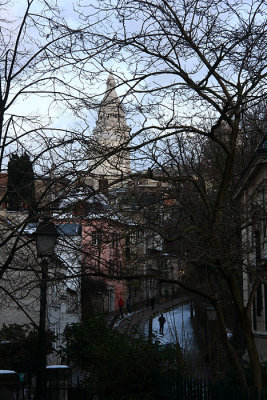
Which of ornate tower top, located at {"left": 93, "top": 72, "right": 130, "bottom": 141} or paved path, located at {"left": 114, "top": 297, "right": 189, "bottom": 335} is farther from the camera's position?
paved path, located at {"left": 114, "top": 297, "right": 189, "bottom": 335}

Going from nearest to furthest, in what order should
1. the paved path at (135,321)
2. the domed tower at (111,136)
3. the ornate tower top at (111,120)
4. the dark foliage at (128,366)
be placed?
the domed tower at (111,136) → the ornate tower top at (111,120) → the dark foliage at (128,366) → the paved path at (135,321)

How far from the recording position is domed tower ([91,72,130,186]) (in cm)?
843

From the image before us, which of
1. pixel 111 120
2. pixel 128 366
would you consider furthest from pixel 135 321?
pixel 111 120

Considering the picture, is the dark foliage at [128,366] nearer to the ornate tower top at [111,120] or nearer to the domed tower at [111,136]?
the domed tower at [111,136]

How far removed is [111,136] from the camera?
9.01 metres

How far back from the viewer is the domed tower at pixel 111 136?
8430 millimetres

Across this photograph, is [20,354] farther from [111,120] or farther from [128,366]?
[111,120]

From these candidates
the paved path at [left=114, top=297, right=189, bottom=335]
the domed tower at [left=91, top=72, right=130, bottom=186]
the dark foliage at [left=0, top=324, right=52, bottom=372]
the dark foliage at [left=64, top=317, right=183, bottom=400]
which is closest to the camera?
the domed tower at [left=91, top=72, right=130, bottom=186]

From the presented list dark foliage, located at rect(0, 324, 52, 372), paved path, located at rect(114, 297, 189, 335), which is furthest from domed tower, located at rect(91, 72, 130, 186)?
dark foliage, located at rect(0, 324, 52, 372)

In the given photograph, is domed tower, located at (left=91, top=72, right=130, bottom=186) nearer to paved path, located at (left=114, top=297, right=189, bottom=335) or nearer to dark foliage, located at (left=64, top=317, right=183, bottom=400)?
dark foliage, located at (left=64, top=317, right=183, bottom=400)

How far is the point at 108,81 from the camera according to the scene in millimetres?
8648

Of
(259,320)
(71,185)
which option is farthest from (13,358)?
(71,185)

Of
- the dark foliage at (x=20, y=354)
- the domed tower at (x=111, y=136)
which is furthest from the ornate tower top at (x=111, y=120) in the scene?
the dark foliage at (x=20, y=354)

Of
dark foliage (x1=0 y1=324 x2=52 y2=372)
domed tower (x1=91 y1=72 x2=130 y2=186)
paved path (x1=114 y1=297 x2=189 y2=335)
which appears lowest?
dark foliage (x1=0 y1=324 x2=52 y2=372)
